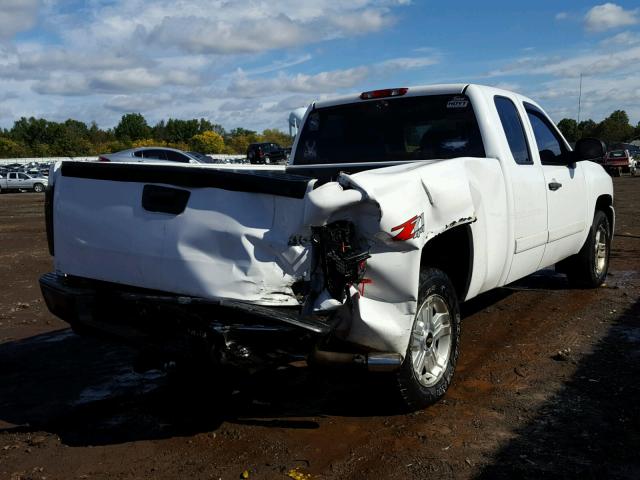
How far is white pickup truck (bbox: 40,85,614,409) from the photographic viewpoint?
326 cm

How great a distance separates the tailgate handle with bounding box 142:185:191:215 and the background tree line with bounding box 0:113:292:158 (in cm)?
9617

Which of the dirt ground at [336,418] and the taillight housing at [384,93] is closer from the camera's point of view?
the dirt ground at [336,418]

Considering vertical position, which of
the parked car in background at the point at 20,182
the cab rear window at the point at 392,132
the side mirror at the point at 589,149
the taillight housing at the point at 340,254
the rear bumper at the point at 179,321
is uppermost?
the cab rear window at the point at 392,132

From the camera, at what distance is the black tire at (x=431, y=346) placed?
148 inches

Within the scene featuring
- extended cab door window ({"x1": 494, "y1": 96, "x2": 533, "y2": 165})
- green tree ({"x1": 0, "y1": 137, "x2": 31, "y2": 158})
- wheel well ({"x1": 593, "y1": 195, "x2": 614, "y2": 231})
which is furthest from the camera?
green tree ({"x1": 0, "y1": 137, "x2": 31, "y2": 158})

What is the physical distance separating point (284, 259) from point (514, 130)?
112 inches

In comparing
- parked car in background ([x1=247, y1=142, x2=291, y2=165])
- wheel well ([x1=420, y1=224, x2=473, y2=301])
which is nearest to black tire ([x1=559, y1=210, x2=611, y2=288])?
wheel well ([x1=420, y1=224, x2=473, y2=301])

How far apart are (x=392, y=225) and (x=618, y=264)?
6.84 meters

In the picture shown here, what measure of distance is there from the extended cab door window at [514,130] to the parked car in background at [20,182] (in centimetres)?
4198

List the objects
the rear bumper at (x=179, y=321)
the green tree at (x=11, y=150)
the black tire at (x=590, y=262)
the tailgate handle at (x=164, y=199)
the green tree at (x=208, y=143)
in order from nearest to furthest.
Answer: the rear bumper at (x=179, y=321), the tailgate handle at (x=164, y=199), the black tire at (x=590, y=262), the green tree at (x=11, y=150), the green tree at (x=208, y=143)

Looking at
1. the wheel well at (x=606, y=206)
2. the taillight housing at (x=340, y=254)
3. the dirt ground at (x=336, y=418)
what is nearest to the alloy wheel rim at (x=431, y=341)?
the dirt ground at (x=336, y=418)

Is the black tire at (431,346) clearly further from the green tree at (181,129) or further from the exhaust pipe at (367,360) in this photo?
the green tree at (181,129)

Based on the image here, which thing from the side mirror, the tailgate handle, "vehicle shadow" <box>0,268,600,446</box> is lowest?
"vehicle shadow" <box>0,268,600,446</box>

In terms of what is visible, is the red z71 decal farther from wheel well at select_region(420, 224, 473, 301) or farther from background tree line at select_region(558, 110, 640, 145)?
background tree line at select_region(558, 110, 640, 145)
